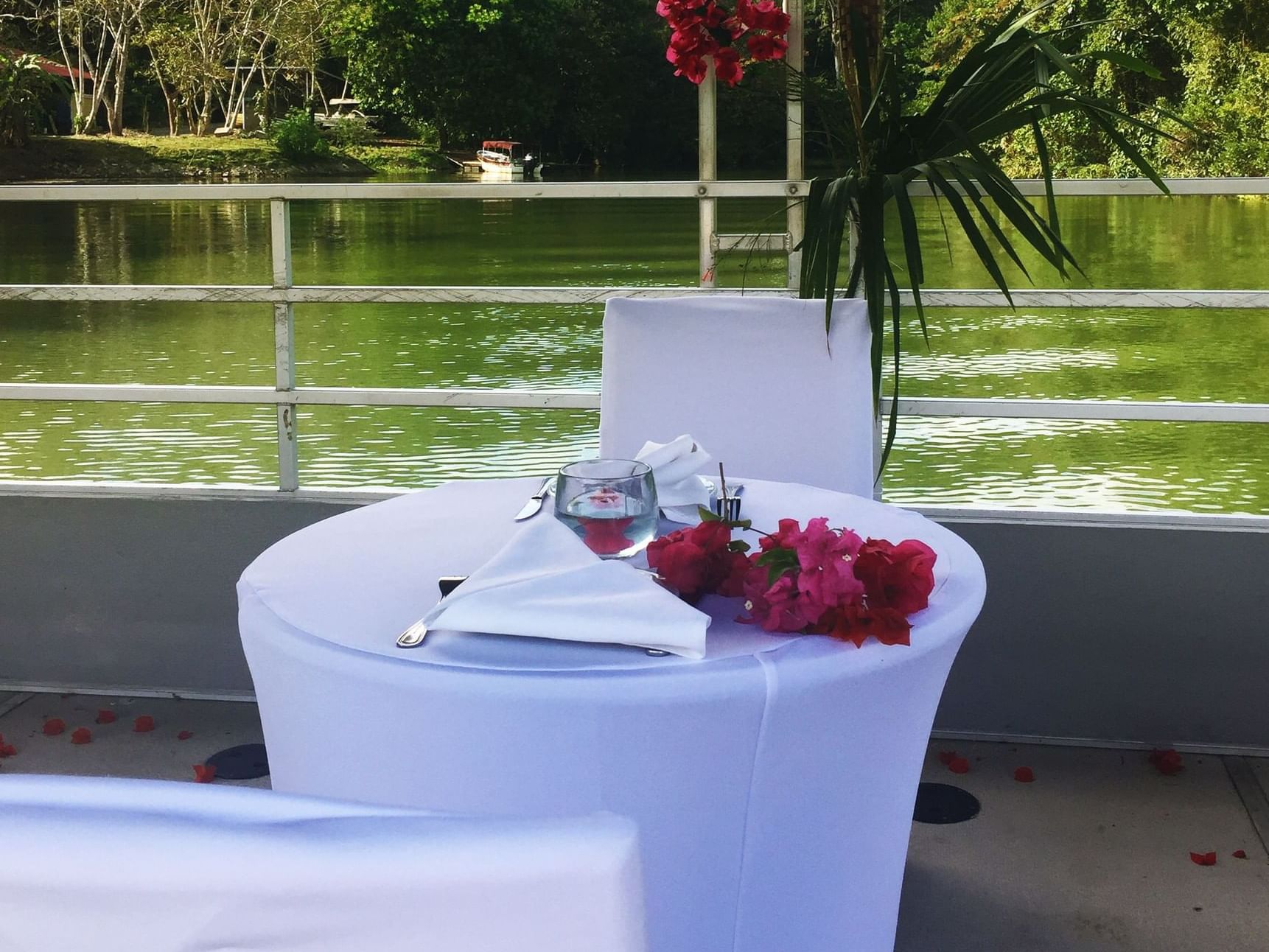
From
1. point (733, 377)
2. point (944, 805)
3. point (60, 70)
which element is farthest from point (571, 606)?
point (60, 70)

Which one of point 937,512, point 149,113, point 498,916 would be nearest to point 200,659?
point 937,512

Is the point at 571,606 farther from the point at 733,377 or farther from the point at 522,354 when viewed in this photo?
the point at 522,354

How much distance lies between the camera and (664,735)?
90 cm

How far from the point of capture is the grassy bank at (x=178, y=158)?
18.0 feet

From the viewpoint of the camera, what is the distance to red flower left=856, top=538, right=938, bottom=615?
3.16ft

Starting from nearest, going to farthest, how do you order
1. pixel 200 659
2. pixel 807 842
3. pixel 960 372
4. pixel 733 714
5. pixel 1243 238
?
pixel 733 714
pixel 807 842
pixel 200 659
pixel 960 372
pixel 1243 238

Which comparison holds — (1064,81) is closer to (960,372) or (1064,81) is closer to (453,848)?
(453,848)

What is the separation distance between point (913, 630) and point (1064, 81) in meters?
1.61

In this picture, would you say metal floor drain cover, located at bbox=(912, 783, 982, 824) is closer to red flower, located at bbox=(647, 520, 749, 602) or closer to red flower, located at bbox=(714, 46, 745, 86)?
red flower, located at bbox=(647, 520, 749, 602)

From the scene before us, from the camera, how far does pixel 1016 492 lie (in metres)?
7.63

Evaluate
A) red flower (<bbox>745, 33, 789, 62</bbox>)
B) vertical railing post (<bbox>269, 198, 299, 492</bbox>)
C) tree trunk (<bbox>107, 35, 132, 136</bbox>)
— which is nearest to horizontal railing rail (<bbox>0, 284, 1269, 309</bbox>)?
vertical railing post (<bbox>269, 198, 299, 492</bbox>)

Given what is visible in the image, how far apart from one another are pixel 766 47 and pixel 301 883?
6.58 ft

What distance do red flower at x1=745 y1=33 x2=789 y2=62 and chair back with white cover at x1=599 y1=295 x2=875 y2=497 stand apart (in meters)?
0.57

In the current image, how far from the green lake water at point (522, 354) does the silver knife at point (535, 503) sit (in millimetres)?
483
